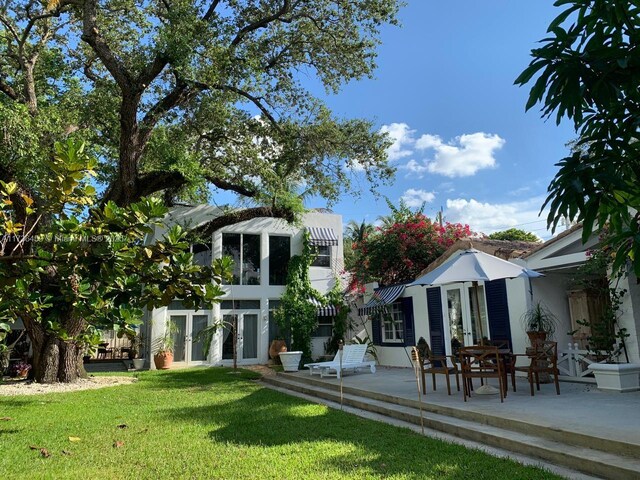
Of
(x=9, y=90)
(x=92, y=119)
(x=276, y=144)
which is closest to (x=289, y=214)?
(x=276, y=144)

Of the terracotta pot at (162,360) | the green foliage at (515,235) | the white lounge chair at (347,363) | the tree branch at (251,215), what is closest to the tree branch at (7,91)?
the tree branch at (251,215)

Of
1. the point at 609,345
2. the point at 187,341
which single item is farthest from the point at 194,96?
the point at 609,345

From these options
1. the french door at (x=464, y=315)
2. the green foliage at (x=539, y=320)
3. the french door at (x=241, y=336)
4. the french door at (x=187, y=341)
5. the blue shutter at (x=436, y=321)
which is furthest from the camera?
the french door at (x=241, y=336)

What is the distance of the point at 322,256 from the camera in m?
23.7

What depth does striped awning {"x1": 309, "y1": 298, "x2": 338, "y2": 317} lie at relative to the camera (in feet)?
71.1

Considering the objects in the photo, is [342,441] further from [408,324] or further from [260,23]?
[260,23]

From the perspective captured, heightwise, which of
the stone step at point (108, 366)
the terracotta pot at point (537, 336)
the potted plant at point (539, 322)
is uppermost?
the potted plant at point (539, 322)

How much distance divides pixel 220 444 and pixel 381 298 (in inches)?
448

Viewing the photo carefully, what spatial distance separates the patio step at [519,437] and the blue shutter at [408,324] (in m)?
6.59

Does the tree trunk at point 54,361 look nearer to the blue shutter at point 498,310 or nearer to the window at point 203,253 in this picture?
the window at point 203,253

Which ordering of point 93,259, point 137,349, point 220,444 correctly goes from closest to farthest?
A: point 93,259
point 220,444
point 137,349

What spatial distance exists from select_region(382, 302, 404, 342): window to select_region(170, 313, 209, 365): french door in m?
8.69

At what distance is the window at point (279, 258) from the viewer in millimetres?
22688

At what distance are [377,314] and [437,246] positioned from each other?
12.0 ft
